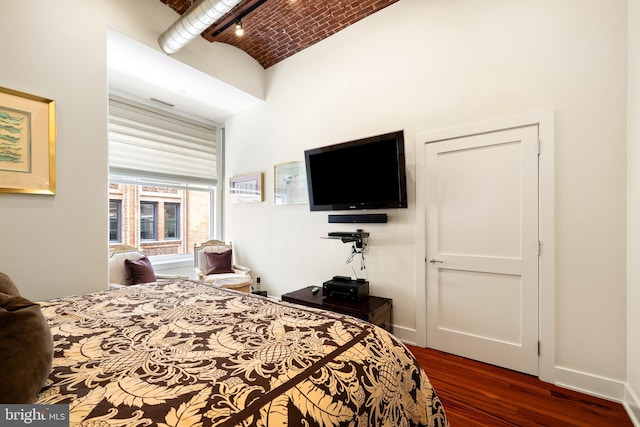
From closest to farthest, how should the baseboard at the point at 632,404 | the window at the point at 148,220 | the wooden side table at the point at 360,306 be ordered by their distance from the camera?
1. the baseboard at the point at 632,404
2. the wooden side table at the point at 360,306
3. the window at the point at 148,220

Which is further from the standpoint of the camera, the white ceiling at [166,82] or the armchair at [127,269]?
the armchair at [127,269]

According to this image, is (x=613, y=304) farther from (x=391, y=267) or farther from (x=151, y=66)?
(x=151, y=66)

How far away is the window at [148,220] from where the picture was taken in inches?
161

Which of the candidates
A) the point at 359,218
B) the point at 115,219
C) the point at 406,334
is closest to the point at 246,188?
the point at 115,219

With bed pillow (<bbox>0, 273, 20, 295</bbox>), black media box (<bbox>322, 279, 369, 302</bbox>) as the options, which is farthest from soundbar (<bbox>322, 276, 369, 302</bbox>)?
bed pillow (<bbox>0, 273, 20, 295</bbox>)

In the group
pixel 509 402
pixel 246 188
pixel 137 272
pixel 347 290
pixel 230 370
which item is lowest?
pixel 509 402

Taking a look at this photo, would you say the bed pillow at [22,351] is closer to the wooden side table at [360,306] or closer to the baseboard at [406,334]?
the wooden side table at [360,306]

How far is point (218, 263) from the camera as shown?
400 cm

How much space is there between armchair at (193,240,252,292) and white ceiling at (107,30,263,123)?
2.14 meters

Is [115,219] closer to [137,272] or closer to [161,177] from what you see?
[161,177]

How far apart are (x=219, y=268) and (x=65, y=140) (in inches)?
89.9

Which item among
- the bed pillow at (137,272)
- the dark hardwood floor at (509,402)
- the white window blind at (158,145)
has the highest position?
the white window blind at (158,145)

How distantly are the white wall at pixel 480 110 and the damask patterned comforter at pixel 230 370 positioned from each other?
1665 millimetres

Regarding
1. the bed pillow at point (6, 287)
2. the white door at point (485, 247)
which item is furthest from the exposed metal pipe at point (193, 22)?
the bed pillow at point (6, 287)
